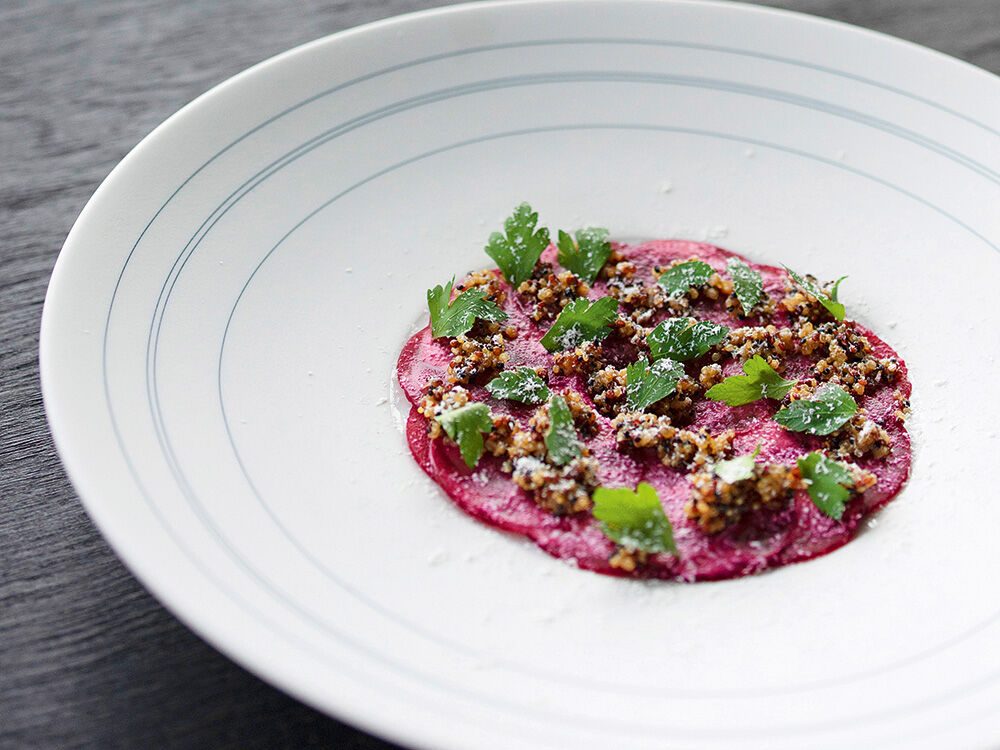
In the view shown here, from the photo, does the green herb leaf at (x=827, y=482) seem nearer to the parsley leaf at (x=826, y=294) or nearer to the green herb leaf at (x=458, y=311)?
the parsley leaf at (x=826, y=294)

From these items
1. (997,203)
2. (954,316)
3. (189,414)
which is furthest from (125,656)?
(997,203)

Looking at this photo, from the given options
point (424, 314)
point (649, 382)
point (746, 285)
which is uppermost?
point (746, 285)

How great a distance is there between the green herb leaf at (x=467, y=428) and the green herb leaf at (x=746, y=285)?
0.85 meters

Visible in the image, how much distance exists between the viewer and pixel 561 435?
223 centimetres

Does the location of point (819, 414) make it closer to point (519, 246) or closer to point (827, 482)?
point (827, 482)

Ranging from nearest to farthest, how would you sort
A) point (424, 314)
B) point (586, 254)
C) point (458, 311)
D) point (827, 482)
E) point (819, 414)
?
1. point (827, 482)
2. point (819, 414)
3. point (458, 311)
4. point (424, 314)
5. point (586, 254)

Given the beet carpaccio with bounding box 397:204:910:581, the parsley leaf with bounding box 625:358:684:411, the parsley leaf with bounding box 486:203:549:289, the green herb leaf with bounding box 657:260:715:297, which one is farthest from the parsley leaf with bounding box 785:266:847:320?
the parsley leaf with bounding box 486:203:549:289

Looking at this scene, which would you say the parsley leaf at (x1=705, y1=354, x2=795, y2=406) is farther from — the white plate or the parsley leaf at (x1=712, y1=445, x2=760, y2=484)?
the white plate

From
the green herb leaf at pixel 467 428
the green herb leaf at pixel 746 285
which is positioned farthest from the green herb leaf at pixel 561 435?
the green herb leaf at pixel 746 285

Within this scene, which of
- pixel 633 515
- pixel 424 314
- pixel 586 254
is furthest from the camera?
A: pixel 586 254

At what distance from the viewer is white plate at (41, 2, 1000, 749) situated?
1.77 meters

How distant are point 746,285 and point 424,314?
890 mm

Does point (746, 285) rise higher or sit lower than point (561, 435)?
higher

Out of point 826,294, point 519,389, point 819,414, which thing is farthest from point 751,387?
point 519,389
